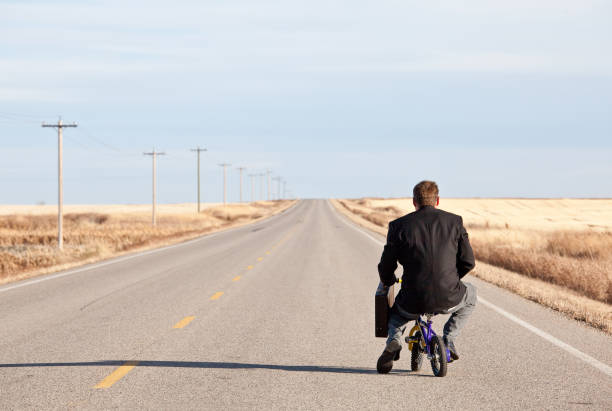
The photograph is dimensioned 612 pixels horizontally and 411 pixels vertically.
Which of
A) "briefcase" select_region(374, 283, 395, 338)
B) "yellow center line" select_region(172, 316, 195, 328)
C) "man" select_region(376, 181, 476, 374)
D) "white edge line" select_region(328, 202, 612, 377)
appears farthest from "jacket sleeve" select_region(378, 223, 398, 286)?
"yellow center line" select_region(172, 316, 195, 328)

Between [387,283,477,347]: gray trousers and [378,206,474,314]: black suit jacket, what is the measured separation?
14 centimetres

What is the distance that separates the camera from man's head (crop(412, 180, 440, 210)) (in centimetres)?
607

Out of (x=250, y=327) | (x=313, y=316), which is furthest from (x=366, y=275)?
(x=250, y=327)

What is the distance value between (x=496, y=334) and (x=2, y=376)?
5533mm

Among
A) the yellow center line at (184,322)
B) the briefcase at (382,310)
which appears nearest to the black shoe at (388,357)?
the briefcase at (382,310)

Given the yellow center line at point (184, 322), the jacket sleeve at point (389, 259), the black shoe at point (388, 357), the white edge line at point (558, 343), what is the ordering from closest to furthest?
the jacket sleeve at point (389, 259) < the black shoe at point (388, 357) < the white edge line at point (558, 343) < the yellow center line at point (184, 322)

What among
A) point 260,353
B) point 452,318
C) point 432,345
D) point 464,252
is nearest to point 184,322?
point 260,353

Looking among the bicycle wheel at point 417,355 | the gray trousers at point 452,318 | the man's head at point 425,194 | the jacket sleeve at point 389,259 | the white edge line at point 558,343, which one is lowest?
the white edge line at point 558,343

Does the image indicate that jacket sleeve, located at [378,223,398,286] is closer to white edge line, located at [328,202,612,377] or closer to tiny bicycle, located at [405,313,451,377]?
tiny bicycle, located at [405,313,451,377]

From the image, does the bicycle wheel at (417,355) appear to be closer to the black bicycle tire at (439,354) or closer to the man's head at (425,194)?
the black bicycle tire at (439,354)

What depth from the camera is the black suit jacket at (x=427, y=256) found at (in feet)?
19.6

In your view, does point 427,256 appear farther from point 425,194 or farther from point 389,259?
point 425,194

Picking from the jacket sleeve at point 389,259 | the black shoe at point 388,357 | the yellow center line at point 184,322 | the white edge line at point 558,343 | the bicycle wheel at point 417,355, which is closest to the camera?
the jacket sleeve at point 389,259

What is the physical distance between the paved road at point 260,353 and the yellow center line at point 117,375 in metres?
0.02
